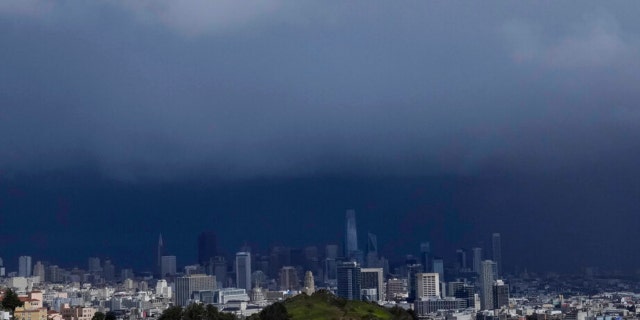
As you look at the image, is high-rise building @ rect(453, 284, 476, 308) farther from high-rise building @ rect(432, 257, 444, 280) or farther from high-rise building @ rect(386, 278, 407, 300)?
high-rise building @ rect(432, 257, 444, 280)

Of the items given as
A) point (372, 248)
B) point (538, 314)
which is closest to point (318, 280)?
point (372, 248)

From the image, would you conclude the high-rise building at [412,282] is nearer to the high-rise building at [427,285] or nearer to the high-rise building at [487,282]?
the high-rise building at [427,285]

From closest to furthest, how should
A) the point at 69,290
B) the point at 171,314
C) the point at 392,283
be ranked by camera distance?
1. the point at 171,314
2. the point at 69,290
3. the point at 392,283

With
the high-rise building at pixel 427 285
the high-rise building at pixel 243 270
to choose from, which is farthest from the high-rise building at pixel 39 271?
the high-rise building at pixel 427 285

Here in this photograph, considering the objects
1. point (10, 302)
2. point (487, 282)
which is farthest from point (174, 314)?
point (487, 282)

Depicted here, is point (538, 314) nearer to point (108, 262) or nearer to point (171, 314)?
point (171, 314)

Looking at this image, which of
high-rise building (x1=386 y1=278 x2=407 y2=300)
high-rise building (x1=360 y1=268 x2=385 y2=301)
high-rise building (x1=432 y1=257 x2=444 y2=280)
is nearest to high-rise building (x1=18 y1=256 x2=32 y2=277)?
high-rise building (x1=386 y1=278 x2=407 y2=300)

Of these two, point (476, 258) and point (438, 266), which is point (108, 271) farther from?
point (476, 258)
